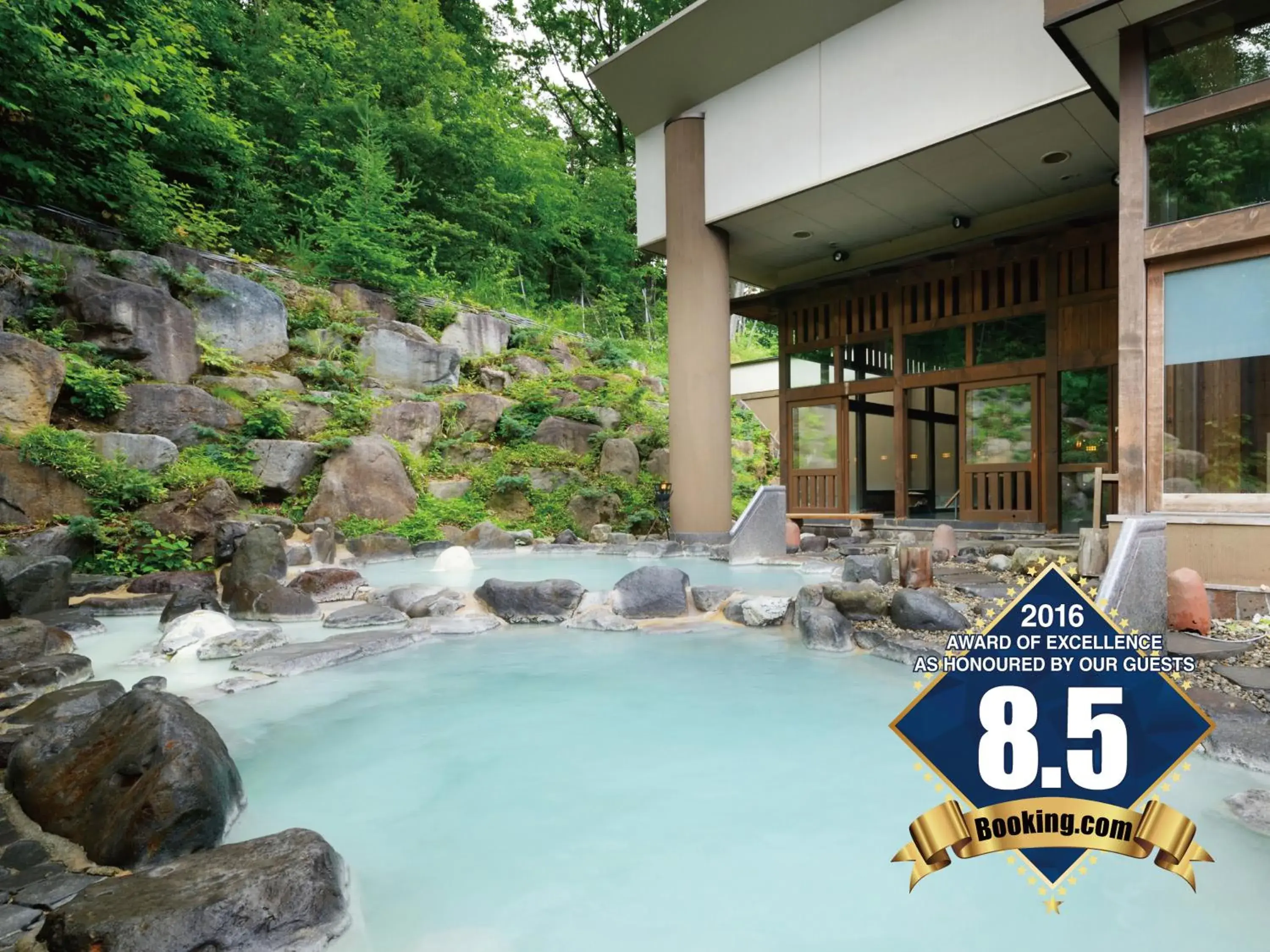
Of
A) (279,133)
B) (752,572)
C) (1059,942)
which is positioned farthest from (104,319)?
(1059,942)

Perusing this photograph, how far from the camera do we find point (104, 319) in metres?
9.05

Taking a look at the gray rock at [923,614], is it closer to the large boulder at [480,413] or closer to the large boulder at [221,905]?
the large boulder at [221,905]

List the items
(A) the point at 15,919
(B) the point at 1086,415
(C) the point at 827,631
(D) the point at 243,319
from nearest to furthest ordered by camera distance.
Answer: (A) the point at 15,919, (C) the point at 827,631, (B) the point at 1086,415, (D) the point at 243,319

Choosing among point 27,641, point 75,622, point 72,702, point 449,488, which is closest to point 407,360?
point 449,488

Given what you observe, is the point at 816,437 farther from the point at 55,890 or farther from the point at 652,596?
the point at 55,890

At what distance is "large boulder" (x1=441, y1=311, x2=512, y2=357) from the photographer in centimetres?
1452

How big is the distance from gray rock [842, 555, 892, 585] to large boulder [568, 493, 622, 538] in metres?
6.15

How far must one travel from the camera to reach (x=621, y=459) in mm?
12453

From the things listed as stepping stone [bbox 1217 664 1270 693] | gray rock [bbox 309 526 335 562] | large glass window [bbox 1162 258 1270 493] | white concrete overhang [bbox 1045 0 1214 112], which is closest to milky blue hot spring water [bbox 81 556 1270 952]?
stepping stone [bbox 1217 664 1270 693]

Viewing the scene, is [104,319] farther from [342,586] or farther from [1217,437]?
[1217,437]

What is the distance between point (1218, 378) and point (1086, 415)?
4.82 m

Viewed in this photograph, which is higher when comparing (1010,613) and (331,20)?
(331,20)

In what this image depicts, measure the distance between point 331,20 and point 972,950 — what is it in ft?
65.4

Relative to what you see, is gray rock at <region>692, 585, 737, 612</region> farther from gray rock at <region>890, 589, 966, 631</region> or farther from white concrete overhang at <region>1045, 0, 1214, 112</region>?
white concrete overhang at <region>1045, 0, 1214, 112</region>
